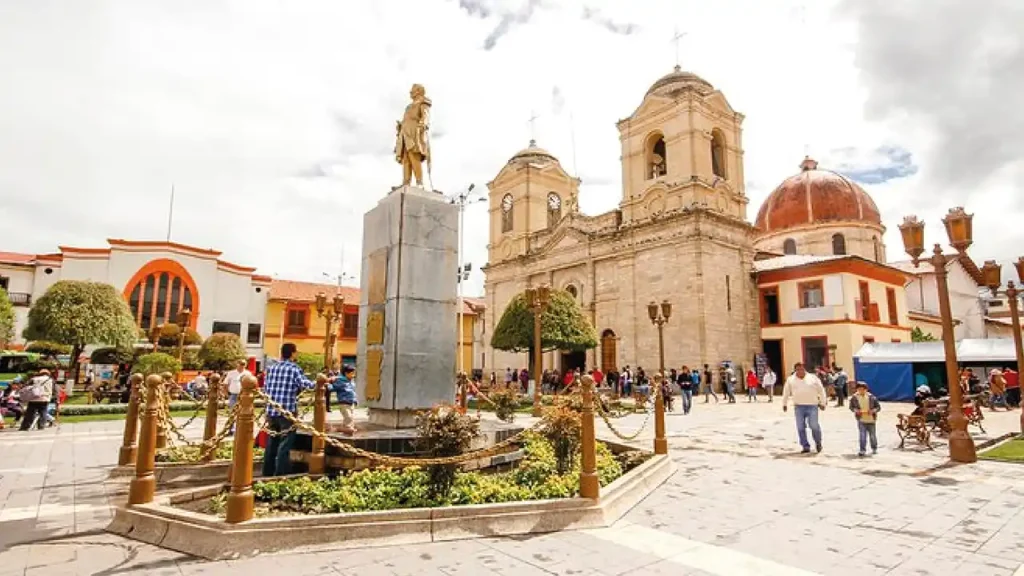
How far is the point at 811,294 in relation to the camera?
2934 cm

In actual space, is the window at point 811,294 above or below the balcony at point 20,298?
below

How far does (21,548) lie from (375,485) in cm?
305

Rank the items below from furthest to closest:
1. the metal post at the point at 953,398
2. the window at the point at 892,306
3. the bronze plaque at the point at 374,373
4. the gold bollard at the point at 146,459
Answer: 1. the window at the point at 892,306
2. the metal post at the point at 953,398
3. the bronze plaque at the point at 374,373
4. the gold bollard at the point at 146,459

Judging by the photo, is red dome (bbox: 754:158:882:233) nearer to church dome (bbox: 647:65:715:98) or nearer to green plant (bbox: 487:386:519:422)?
church dome (bbox: 647:65:715:98)

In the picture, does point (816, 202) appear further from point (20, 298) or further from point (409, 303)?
point (20, 298)

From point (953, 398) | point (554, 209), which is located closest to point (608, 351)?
point (554, 209)

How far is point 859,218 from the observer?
127 feet

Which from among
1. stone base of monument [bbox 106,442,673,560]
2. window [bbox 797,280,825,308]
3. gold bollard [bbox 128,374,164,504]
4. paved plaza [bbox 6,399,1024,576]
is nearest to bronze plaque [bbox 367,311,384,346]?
stone base of monument [bbox 106,442,673,560]

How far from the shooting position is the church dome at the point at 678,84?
31.4m

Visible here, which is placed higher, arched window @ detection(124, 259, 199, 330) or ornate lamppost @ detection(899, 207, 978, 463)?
arched window @ detection(124, 259, 199, 330)

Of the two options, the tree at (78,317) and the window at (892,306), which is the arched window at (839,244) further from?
the tree at (78,317)

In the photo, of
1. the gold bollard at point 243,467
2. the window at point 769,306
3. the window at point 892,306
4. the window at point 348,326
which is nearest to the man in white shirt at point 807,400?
the gold bollard at point 243,467

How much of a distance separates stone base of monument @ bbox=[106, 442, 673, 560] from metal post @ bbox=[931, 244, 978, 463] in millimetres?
7527

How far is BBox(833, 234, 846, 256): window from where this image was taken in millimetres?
38188
